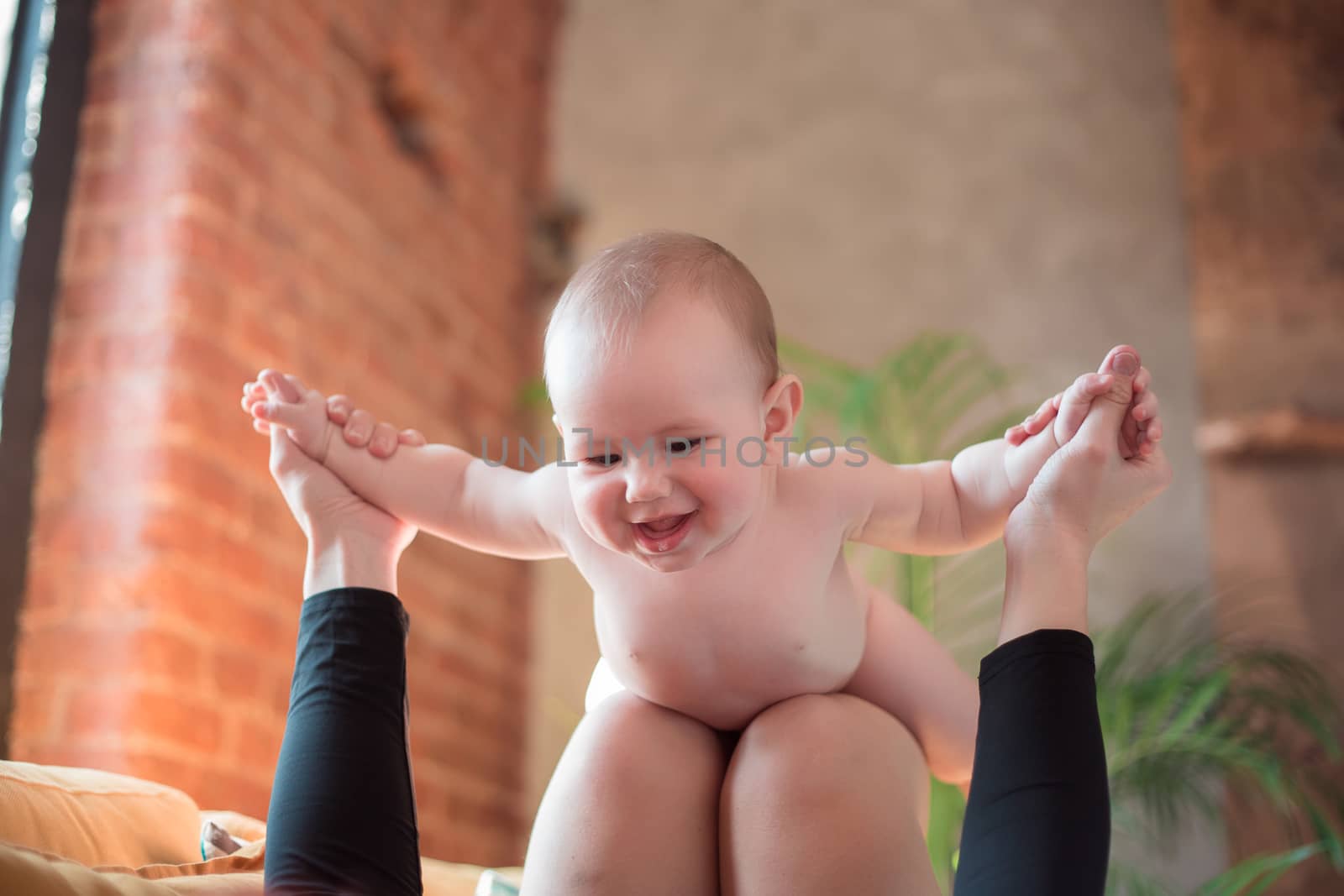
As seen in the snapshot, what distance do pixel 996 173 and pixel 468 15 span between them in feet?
4.57

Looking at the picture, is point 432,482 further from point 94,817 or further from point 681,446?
point 94,817

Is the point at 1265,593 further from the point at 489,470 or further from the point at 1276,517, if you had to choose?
the point at 489,470

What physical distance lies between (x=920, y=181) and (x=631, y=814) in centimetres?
260

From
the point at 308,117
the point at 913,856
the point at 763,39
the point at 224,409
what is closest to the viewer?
the point at 913,856

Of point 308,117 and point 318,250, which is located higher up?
point 308,117

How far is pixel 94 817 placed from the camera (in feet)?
3.52

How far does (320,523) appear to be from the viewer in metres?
1.05

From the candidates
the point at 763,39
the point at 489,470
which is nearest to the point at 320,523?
the point at 489,470

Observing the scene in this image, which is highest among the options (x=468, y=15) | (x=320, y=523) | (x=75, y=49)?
(x=468, y=15)

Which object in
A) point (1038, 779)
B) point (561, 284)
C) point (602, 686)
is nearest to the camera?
point (1038, 779)

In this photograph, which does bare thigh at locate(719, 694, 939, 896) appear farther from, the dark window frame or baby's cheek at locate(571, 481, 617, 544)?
the dark window frame

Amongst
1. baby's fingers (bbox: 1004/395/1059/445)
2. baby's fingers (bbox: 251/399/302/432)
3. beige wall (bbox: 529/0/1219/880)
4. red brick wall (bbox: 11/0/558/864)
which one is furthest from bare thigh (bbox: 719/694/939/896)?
beige wall (bbox: 529/0/1219/880)

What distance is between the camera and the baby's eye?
0.87 m

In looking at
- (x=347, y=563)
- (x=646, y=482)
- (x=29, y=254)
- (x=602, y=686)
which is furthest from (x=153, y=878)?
(x=29, y=254)
